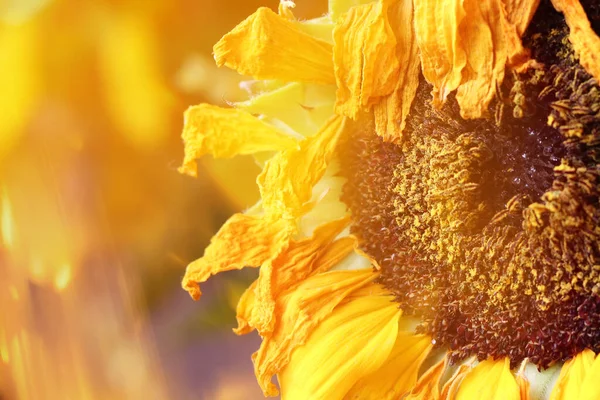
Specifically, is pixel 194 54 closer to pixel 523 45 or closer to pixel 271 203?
pixel 271 203

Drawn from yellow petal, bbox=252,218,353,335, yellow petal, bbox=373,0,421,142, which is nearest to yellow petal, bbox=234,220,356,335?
yellow petal, bbox=252,218,353,335

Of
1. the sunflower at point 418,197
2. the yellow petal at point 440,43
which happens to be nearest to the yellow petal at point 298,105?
the sunflower at point 418,197

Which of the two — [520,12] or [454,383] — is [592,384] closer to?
[454,383]

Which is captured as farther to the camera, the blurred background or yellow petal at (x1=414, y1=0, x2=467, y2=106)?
the blurred background

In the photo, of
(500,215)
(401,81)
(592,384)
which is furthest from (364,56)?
(592,384)

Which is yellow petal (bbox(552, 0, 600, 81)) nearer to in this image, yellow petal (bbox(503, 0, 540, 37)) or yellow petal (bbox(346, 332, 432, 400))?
yellow petal (bbox(503, 0, 540, 37))

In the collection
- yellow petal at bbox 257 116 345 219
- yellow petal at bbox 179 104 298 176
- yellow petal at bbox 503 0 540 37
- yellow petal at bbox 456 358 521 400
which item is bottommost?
yellow petal at bbox 456 358 521 400

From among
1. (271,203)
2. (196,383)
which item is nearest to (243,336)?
(196,383)
